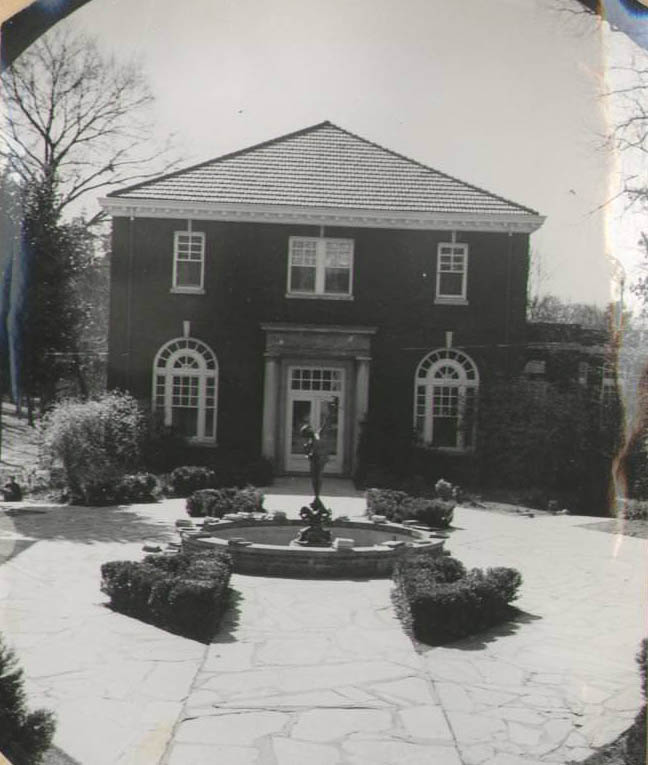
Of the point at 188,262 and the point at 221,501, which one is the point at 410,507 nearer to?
the point at 221,501

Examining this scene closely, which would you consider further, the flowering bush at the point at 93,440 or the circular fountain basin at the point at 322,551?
the circular fountain basin at the point at 322,551

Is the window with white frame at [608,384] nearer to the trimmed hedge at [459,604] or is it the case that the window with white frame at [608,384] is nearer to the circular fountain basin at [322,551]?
the trimmed hedge at [459,604]

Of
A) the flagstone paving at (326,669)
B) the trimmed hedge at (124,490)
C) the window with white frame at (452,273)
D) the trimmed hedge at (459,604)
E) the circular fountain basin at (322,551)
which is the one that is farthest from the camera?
the circular fountain basin at (322,551)

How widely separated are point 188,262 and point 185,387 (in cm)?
84

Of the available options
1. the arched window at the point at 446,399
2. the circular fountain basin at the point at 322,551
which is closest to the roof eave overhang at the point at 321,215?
the arched window at the point at 446,399

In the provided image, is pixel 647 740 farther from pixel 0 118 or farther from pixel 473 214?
pixel 0 118

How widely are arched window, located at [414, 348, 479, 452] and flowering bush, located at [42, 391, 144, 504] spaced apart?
1.90 m

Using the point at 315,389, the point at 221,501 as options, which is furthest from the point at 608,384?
the point at 221,501

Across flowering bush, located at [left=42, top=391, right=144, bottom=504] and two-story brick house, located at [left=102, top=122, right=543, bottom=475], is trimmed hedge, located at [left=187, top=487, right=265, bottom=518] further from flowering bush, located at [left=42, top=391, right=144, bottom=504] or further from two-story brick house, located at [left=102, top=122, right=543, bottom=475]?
flowering bush, located at [left=42, top=391, right=144, bottom=504]

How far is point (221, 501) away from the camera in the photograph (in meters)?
6.07

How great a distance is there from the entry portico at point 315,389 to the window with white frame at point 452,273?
0.71 meters

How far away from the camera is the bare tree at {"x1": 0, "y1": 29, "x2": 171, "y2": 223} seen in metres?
5.08

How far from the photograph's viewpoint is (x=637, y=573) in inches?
180

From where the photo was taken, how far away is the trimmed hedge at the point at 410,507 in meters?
5.71
